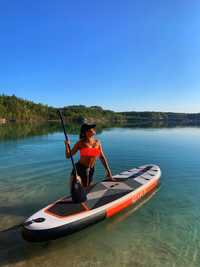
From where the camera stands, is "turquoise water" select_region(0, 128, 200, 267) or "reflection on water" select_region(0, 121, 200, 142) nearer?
"turquoise water" select_region(0, 128, 200, 267)

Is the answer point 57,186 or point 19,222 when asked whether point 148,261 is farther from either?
point 57,186

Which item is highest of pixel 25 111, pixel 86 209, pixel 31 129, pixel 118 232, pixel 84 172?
pixel 25 111

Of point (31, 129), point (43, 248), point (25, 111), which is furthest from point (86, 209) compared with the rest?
point (25, 111)

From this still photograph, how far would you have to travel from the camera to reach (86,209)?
6004 millimetres

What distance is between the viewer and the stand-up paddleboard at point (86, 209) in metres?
5.12

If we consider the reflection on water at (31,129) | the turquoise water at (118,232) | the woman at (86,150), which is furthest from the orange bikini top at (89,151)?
the reflection on water at (31,129)

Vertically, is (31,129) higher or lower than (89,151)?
lower

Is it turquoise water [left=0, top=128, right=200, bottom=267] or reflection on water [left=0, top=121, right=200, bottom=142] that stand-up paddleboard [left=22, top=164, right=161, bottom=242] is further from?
reflection on water [left=0, top=121, right=200, bottom=142]

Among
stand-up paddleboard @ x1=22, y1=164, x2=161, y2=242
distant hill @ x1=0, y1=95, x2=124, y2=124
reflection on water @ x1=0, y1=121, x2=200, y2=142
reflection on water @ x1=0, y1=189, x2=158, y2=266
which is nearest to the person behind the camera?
reflection on water @ x1=0, y1=189, x2=158, y2=266

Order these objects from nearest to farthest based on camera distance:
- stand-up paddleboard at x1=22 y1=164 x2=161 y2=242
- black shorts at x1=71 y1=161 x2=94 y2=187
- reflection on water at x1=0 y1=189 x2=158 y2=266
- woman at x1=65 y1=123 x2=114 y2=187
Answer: reflection on water at x1=0 y1=189 x2=158 y2=266 < stand-up paddleboard at x1=22 y1=164 x2=161 y2=242 < woman at x1=65 y1=123 x2=114 y2=187 < black shorts at x1=71 y1=161 x2=94 y2=187

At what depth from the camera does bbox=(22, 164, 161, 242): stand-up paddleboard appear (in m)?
5.12

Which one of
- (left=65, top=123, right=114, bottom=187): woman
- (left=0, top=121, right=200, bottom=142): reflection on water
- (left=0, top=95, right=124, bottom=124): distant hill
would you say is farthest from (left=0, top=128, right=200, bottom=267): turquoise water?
(left=0, top=95, right=124, bottom=124): distant hill

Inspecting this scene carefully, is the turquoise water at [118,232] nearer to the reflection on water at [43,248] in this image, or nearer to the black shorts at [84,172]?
the reflection on water at [43,248]

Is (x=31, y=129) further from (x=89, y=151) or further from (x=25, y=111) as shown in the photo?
(x=25, y=111)
